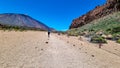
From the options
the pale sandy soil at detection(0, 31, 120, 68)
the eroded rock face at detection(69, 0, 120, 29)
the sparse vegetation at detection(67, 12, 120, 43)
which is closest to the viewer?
the pale sandy soil at detection(0, 31, 120, 68)

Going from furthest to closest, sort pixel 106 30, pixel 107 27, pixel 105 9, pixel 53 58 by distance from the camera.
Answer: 1. pixel 105 9
2. pixel 107 27
3. pixel 106 30
4. pixel 53 58

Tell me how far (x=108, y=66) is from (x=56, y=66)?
290 cm

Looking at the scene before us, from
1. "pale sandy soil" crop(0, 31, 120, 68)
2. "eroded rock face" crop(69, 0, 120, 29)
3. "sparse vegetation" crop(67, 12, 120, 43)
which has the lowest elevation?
"pale sandy soil" crop(0, 31, 120, 68)

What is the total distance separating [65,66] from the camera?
9.15 metres

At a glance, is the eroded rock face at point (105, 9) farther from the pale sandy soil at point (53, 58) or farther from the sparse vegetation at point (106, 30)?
the pale sandy soil at point (53, 58)

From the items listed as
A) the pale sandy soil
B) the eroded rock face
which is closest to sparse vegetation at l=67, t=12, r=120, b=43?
the pale sandy soil

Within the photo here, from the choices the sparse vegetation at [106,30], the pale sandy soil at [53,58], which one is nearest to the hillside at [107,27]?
the sparse vegetation at [106,30]

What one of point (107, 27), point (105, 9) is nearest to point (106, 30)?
point (107, 27)

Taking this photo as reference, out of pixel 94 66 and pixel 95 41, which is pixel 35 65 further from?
pixel 95 41

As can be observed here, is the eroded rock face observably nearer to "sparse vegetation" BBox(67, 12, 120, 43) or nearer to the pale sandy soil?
"sparse vegetation" BBox(67, 12, 120, 43)

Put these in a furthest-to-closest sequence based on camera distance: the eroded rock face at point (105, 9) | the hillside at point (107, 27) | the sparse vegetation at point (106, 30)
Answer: the eroded rock face at point (105, 9) → the hillside at point (107, 27) → the sparse vegetation at point (106, 30)

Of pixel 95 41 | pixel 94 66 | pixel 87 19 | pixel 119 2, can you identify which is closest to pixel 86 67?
pixel 94 66

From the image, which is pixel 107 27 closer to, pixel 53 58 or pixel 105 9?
pixel 53 58

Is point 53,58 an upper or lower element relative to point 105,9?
lower
